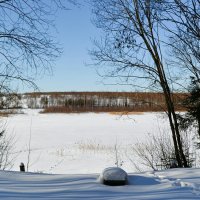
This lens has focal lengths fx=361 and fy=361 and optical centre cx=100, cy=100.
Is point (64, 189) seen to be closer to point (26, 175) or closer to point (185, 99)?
point (26, 175)

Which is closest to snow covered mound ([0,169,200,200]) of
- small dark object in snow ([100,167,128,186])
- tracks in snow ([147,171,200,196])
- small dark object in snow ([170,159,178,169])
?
tracks in snow ([147,171,200,196])

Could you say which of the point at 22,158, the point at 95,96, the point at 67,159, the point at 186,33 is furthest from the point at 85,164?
the point at 95,96

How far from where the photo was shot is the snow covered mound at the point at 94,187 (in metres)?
4.37

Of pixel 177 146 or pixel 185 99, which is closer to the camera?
pixel 177 146

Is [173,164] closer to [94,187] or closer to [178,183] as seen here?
[178,183]

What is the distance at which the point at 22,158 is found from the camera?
55.3 ft

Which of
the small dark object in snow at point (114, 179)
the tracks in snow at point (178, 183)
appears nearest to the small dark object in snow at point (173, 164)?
the tracks in snow at point (178, 183)

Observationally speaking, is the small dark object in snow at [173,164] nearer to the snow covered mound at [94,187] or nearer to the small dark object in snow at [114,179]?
the snow covered mound at [94,187]

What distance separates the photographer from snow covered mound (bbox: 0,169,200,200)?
4367 mm

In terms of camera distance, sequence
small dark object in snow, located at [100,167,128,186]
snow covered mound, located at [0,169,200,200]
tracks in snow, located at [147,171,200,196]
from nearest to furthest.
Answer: snow covered mound, located at [0,169,200,200] < tracks in snow, located at [147,171,200,196] < small dark object in snow, located at [100,167,128,186]

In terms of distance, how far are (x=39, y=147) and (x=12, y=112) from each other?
33.0 ft

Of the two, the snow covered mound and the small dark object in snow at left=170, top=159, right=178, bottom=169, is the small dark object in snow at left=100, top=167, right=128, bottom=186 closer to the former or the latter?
the snow covered mound

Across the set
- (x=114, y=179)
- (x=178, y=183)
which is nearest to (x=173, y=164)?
(x=178, y=183)

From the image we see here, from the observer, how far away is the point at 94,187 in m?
4.95
